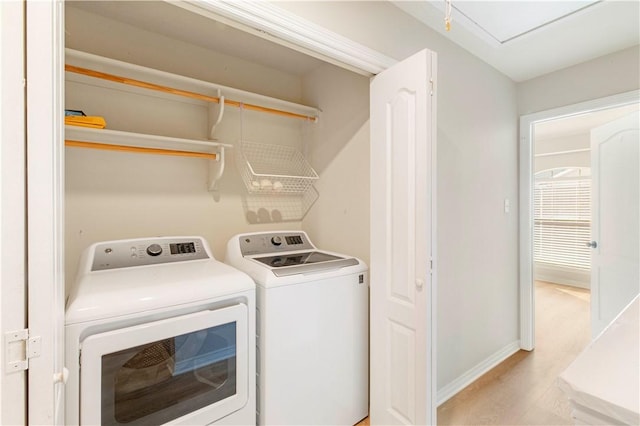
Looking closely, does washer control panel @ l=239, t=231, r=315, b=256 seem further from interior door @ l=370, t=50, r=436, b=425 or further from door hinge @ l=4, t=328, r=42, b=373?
door hinge @ l=4, t=328, r=42, b=373

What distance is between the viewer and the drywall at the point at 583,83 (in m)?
2.19

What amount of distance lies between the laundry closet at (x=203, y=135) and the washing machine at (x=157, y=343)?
432mm

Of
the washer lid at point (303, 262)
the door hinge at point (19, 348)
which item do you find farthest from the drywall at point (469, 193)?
the door hinge at point (19, 348)

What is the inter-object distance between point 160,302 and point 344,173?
4.51ft

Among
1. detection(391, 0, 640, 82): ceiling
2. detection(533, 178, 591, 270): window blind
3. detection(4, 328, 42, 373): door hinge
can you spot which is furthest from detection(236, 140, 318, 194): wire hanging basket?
detection(533, 178, 591, 270): window blind

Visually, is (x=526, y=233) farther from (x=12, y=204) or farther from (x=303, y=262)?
(x=12, y=204)

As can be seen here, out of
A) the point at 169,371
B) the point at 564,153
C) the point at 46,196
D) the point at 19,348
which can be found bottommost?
the point at 169,371

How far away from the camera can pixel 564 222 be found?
16.4 ft

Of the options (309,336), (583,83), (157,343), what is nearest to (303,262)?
(309,336)

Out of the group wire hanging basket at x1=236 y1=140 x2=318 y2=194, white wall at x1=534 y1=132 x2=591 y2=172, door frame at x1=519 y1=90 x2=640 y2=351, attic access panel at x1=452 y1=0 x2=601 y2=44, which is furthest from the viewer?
white wall at x1=534 y1=132 x2=591 y2=172

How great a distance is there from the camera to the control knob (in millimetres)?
1616

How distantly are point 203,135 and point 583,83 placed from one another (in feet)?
9.70

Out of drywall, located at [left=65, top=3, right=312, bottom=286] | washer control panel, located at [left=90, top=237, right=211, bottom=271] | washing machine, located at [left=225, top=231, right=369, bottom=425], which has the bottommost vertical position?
washing machine, located at [left=225, top=231, right=369, bottom=425]

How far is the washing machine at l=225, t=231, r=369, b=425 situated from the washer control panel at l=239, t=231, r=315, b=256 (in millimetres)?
12
